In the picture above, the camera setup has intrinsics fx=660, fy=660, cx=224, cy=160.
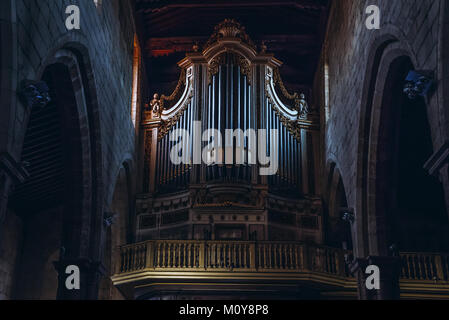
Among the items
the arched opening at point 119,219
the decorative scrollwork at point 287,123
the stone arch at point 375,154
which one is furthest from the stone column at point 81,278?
the decorative scrollwork at point 287,123

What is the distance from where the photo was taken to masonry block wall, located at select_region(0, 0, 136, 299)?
27.9 feet

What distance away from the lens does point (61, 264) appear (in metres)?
12.9

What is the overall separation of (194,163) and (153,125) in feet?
7.33

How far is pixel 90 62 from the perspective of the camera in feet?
41.3

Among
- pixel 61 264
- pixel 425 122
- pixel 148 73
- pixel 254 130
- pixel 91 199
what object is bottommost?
pixel 61 264

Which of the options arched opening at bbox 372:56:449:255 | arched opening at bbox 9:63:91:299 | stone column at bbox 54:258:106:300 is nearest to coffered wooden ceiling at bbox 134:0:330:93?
arched opening at bbox 372:56:449:255

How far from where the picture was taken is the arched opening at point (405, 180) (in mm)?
12891

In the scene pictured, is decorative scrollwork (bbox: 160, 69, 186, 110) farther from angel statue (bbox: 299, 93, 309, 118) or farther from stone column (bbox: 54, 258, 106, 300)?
stone column (bbox: 54, 258, 106, 300)

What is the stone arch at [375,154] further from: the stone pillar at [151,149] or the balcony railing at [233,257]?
the stone pillar at [151,149]

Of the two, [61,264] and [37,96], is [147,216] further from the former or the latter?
[37,96]

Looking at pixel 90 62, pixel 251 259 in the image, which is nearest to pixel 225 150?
pixel 251 259

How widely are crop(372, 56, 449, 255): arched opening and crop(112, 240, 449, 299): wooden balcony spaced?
124cm

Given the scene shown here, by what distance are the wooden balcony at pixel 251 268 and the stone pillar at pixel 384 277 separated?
98.7 inches
